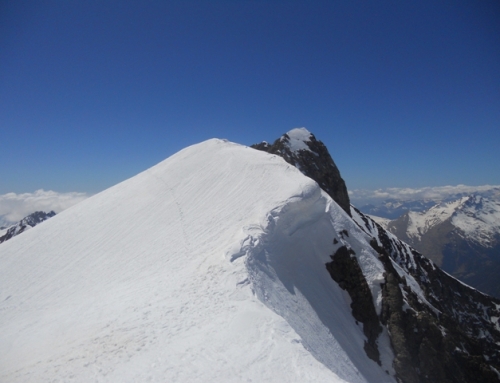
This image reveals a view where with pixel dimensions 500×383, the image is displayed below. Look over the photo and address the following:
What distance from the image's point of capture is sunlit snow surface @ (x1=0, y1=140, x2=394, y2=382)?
1039cm

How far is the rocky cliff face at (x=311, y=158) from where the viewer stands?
5472 centimetres

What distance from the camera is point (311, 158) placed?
58281mm

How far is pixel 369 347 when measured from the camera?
21.5m

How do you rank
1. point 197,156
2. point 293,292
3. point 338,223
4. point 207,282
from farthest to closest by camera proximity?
point 197,156, point 338,223, point 293,292, point 207,282

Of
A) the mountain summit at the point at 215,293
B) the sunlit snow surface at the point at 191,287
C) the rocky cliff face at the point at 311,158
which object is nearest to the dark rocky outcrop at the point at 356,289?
the mountain summit at the point at 215,293

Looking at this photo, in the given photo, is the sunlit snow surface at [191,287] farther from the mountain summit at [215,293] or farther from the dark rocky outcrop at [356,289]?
the dark rocky outcrop at [356,289]

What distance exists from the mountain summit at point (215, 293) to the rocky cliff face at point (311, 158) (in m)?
19.9

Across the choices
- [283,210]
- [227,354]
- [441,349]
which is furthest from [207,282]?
[441,349]

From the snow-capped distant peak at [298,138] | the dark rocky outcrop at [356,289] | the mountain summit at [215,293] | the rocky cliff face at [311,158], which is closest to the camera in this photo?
the mountain summit at [215,293]

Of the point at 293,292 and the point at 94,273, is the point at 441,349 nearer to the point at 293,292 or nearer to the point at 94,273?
the point at 293,292

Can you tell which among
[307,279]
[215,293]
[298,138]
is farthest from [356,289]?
[298,138]

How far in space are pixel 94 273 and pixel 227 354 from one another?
16405 millimetres

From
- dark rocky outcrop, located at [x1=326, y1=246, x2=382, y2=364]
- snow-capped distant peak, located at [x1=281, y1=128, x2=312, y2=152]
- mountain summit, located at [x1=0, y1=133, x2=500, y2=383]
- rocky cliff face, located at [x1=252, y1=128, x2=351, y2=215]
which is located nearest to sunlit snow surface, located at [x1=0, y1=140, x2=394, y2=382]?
mountain summit, located at [x1=0, y1=133, x2=500, y2=383]

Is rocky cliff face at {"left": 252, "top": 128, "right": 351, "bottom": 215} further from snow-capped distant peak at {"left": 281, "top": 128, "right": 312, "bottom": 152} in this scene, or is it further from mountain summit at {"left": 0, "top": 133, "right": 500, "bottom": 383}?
mountain summit at {"left": 0, "top": 133, "right": 500, "bottom": 383}
